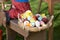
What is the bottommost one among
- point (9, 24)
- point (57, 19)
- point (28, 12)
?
point (57, 19)

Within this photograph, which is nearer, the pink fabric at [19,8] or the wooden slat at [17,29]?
the wooden slat at [17,29]

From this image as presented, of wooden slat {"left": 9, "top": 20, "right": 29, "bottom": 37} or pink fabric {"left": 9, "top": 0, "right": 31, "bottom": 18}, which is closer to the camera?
wooden slat {"left": 9, "top": 20, "right": 29, "bottom": 37}

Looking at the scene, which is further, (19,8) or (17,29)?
(19,8)

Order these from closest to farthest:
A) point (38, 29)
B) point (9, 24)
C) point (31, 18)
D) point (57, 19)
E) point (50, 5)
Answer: point (38, 29), point (31, 18), point (9, 24), point (50, 5), point (57, 19)

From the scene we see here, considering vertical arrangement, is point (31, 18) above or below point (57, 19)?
above

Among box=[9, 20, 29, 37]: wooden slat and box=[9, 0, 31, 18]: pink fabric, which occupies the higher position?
box=[9, 0, 31, 18]: pink fabric

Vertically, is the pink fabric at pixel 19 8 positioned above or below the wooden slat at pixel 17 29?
above

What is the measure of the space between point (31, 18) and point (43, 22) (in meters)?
0.11

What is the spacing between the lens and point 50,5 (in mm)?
2074

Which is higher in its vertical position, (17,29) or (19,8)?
(19,8)

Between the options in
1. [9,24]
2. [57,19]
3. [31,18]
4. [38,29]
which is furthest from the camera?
[57,19]

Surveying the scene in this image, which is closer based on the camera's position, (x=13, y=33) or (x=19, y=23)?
(x=19, y=23)

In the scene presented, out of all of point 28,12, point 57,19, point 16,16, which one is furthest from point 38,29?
point 57,19

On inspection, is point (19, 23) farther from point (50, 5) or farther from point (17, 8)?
point (50, 5)
